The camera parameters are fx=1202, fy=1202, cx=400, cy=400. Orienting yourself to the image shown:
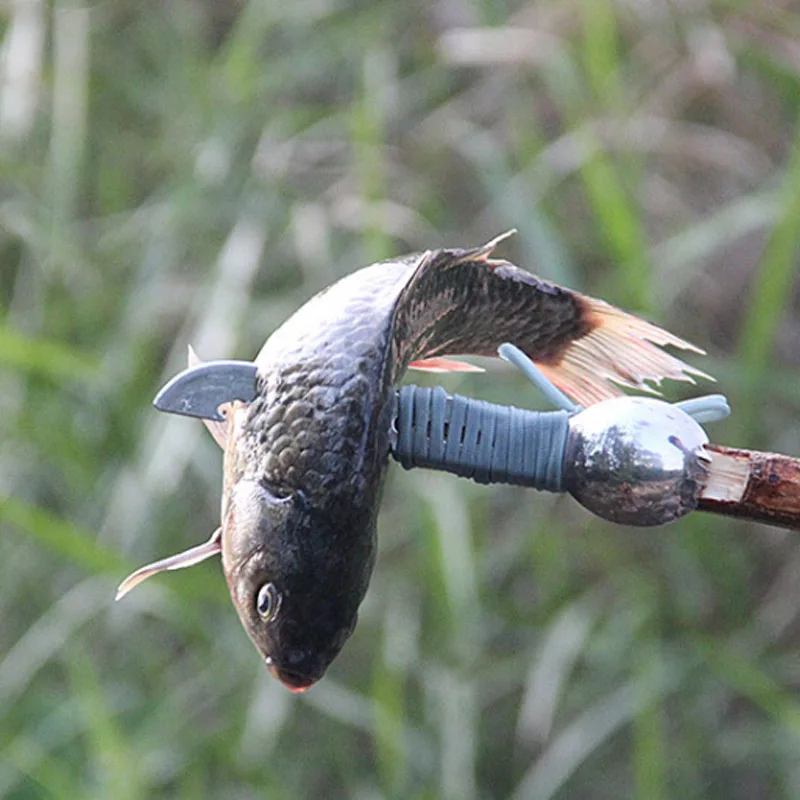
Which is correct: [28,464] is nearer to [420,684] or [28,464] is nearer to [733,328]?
[420,684]

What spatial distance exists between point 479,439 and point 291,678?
0.40 feet

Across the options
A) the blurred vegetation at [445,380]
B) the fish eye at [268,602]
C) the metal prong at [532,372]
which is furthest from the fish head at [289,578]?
the blurred vegetation at [445,380]

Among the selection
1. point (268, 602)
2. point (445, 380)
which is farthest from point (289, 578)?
point (445, 380)

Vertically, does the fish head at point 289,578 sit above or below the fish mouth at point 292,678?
above

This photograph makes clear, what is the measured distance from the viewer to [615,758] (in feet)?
4.82

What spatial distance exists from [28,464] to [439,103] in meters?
0.80

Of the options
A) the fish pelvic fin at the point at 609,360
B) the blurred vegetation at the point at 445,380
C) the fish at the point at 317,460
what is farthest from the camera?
the blurred vegetation at the point at 445,380

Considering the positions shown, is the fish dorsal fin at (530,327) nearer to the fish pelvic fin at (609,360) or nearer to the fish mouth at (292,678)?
the fish pelvic fin at (609,360)

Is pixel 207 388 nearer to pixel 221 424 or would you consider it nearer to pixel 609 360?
pixel 221 424

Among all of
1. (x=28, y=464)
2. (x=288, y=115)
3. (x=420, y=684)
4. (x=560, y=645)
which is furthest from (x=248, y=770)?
(x=288, y=115)

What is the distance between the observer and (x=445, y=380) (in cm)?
140

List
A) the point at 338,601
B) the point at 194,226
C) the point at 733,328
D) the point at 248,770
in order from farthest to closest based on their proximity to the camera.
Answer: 1. the point at 733,328
2. the point at 194,226
3. the point at 248,770
4. the point at 338,601

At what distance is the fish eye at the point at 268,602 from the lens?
460 mm

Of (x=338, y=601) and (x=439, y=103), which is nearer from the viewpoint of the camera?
(x=338, y=601)
